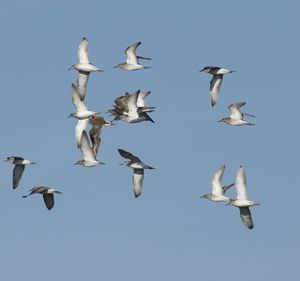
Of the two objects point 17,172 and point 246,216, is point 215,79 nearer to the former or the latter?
point 246,216

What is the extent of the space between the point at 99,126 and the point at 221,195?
27.2 ft

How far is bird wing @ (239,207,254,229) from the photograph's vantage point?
62400 mm

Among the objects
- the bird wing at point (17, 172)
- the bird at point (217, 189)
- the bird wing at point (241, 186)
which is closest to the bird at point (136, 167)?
the bird at point (217, 189)

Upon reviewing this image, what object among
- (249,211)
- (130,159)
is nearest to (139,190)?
(130,159)

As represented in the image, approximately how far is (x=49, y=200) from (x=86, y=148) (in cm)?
353

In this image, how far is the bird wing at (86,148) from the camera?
215 ft

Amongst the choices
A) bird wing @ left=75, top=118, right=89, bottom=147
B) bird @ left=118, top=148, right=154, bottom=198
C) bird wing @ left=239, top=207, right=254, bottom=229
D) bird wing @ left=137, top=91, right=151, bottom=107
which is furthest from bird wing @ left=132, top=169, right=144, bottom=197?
bird wing @ left=137, top=91, right=151, bottom=107

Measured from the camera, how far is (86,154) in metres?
65.9

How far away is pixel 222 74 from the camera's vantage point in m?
67.7

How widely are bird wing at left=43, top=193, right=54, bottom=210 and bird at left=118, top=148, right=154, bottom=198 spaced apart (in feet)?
15.1

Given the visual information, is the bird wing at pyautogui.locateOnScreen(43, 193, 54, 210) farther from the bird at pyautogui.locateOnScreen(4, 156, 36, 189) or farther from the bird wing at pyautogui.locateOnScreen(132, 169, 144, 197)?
the bird wing at pyautogui.locateOnScreen(132, 169, 144, 197)

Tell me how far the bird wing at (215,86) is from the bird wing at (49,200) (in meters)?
10.6

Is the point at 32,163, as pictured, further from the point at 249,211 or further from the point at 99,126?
the point at 249,211

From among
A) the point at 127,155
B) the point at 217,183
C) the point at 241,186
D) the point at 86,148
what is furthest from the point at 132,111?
the point at 241,186
